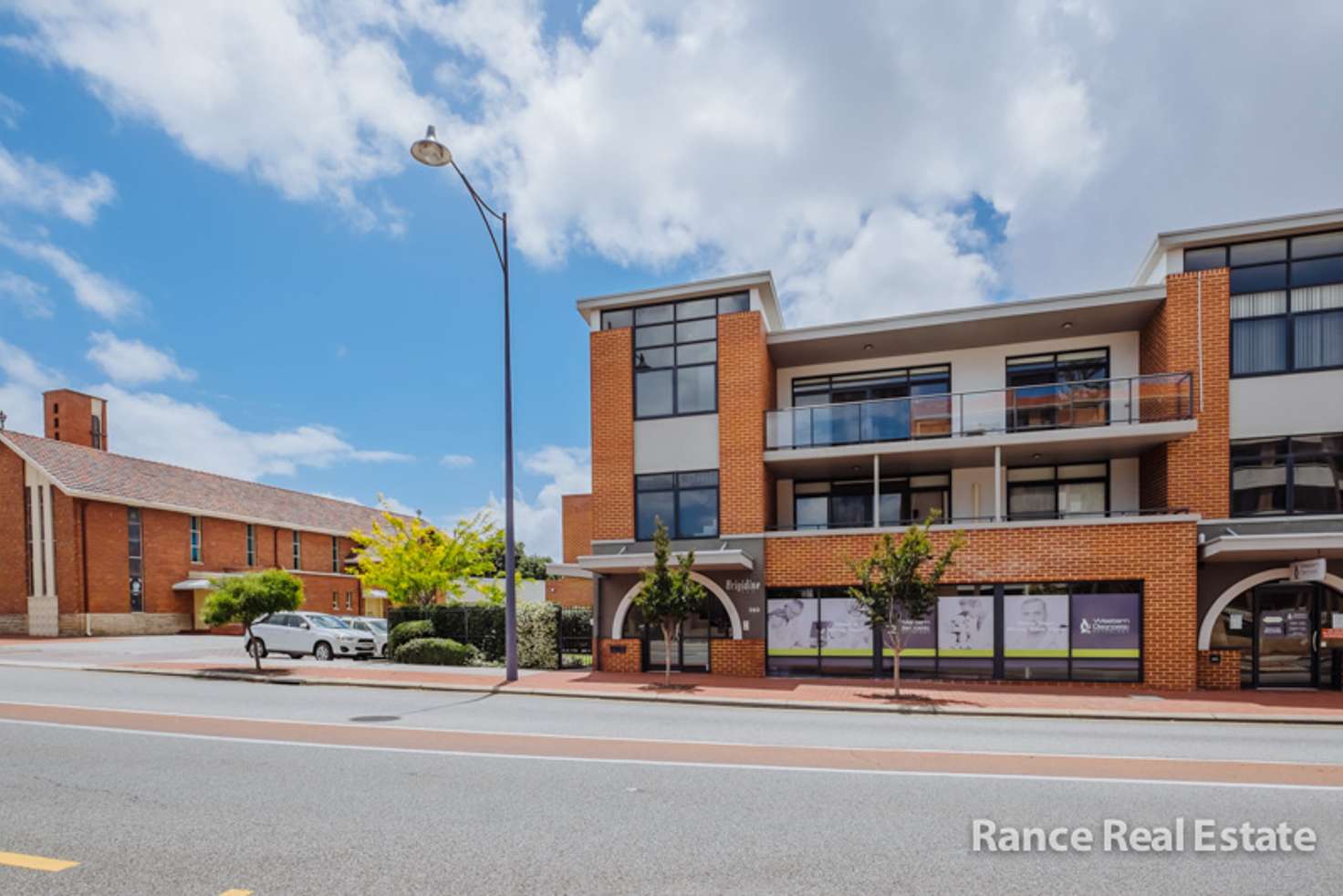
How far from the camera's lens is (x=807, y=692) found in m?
14.4

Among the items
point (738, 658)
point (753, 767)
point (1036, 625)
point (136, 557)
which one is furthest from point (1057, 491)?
point (136, 557)

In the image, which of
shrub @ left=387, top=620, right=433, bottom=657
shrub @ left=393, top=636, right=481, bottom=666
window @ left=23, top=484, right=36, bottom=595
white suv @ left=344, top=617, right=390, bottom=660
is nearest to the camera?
shrub @ left=393, top=636, right=481, bottom=666

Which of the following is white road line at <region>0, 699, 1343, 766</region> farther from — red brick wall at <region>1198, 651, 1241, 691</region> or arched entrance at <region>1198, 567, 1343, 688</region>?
arched entrance at <region>1198, 567, 1343, 688</region>

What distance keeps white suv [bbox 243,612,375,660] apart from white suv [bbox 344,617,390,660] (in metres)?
0.30

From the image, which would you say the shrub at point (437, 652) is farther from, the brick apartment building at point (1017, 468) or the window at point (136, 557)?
the window at point (136, 557)

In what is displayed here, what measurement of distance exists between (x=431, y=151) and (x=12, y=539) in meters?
31.4

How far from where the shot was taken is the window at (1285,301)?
49.5 ft

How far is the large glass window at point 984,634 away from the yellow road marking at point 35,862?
14030 millimetres

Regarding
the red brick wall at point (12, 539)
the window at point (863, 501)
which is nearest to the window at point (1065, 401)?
the window at point (863, 501)

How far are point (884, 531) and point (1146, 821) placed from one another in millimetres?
10440

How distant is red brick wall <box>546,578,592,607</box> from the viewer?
4397cm

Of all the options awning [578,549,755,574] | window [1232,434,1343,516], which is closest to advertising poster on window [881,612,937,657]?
awning [578,549,755,574]

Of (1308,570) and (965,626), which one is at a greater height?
(1308,570)

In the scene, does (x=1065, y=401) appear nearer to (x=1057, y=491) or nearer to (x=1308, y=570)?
(x=1057, y=491)
